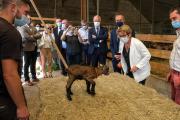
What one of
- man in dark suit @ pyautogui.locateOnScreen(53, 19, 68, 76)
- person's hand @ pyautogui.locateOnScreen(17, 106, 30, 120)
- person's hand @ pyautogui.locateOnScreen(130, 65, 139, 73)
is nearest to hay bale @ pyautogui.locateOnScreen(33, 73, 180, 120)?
person's hand @ pyautogui.locateOnScreen(130, 65, 139, 73)

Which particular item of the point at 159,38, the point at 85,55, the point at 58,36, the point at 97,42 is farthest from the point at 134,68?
the point at 58,36

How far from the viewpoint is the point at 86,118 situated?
13.3ft

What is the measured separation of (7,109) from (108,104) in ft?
5.56

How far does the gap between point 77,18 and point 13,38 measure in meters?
17.5

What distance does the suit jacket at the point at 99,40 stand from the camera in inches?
373

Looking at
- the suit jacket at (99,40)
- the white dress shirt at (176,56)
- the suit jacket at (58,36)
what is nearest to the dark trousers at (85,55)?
the suit jacket at (99,40)

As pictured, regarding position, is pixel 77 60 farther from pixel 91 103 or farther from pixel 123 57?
pixel 91 103

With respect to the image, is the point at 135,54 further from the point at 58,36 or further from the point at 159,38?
the point at 58,36

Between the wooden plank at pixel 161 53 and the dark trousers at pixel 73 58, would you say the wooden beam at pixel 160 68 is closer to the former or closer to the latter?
the wooden plank at pixel 161 53

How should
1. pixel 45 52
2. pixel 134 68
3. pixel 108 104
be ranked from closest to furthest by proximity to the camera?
1. pixel 108 104
2. pixel 134 68
3. pixel 45 52

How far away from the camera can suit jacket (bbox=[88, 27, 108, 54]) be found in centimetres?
948

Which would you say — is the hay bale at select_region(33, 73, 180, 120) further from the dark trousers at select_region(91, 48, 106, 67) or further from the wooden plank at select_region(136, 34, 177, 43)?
the dark trousers at select_region(91, 48, 106, 67)

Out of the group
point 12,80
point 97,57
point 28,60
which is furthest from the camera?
point 97,57

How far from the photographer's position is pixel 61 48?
36.2 ft
